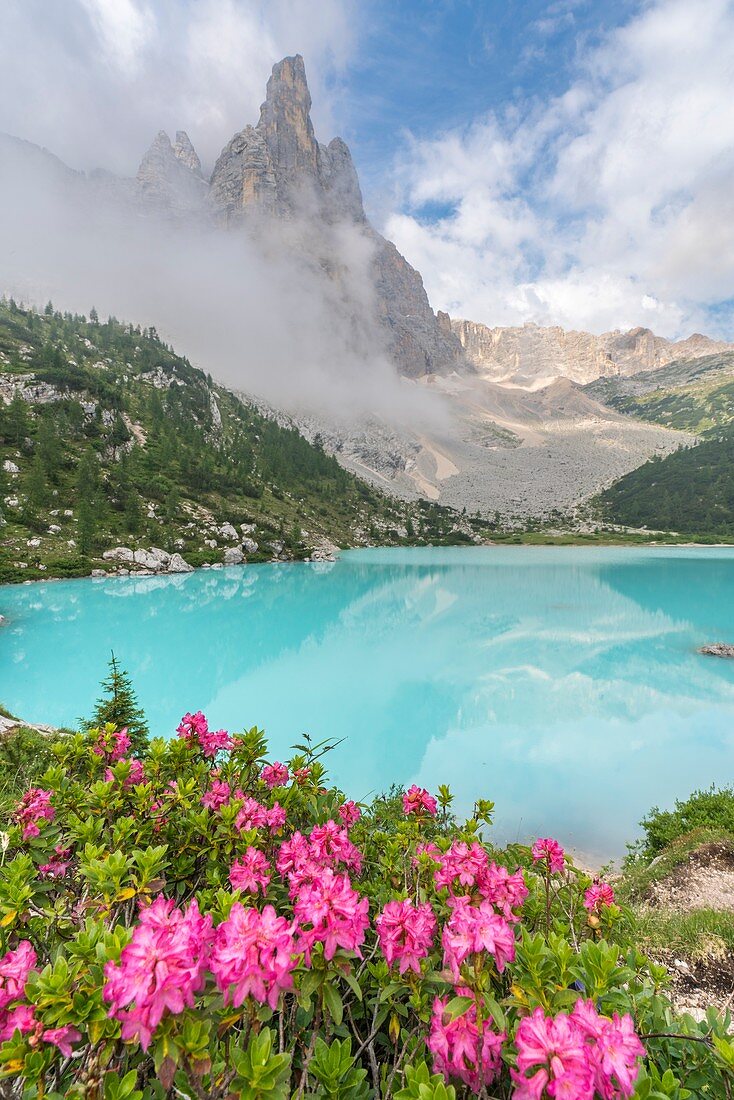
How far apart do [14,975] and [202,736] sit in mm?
3070

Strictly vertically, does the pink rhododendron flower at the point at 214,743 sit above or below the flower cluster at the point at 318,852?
below

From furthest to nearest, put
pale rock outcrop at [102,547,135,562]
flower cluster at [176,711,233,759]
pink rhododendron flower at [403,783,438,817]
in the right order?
pale rock outcrop at [102,547,135,562], flower cluster at [176,711,233,759], pink rhododendron flower at [403,783,438,817]

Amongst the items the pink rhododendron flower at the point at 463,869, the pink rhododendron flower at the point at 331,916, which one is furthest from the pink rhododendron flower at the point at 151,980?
the pink rhododendron flower at the point at 463,869

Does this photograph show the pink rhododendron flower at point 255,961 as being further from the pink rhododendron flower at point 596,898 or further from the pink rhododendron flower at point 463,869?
the pink rhododendron flower at point 596,898

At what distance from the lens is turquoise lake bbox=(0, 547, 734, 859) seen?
47.7 ft

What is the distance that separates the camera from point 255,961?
4.90 feet

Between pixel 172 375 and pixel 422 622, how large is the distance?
111 m

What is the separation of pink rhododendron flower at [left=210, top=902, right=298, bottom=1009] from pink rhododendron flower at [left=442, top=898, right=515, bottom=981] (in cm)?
71

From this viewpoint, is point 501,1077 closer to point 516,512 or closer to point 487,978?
point 487,978

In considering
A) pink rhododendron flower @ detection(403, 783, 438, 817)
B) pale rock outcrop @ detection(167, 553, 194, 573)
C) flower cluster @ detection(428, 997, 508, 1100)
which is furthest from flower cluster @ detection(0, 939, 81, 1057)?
pale rock outcrop @ detection(167, 553, 194, 573)

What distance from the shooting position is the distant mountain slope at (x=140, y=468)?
194 feet

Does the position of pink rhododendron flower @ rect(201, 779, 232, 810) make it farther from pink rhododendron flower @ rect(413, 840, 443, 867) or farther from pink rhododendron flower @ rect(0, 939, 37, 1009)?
pink rhododendron flower @ rect(0, 939, 37, 1009)

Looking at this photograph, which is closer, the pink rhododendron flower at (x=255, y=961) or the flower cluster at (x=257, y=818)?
the pink rhododendron flower at (x=255, y=961)

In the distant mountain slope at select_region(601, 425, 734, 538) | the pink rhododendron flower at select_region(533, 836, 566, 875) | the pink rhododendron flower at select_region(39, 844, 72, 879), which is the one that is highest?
the distant mountain slope at select_region(601, 425, 734, 538)
